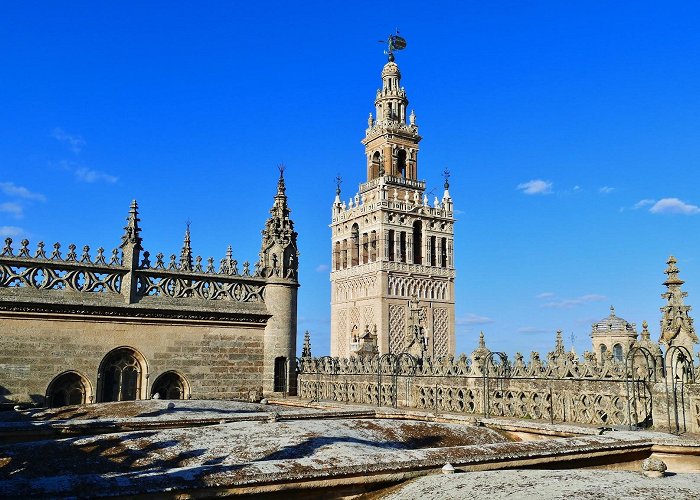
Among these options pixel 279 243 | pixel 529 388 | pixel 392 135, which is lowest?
pixel 529 388

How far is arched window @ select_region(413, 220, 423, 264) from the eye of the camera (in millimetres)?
74250

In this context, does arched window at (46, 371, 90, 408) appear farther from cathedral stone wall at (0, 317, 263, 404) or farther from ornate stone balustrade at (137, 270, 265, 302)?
ornate stone balustrade at (137, 270, 265, 302)

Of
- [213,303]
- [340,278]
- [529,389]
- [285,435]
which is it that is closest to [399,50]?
[340,278]

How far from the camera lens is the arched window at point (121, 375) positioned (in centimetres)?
1864

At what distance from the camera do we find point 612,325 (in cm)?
4931

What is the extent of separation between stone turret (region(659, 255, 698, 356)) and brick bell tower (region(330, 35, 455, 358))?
186 feet

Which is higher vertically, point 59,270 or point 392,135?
point 392,135

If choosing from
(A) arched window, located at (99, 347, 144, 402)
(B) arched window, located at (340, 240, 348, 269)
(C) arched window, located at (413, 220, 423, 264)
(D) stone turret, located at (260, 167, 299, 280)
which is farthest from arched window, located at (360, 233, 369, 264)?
(A) arched window, located at (99, 347, 144, 402)

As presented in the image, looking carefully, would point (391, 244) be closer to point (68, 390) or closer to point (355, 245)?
point (355, 245)

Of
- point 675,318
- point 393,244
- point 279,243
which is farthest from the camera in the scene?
point 393,244

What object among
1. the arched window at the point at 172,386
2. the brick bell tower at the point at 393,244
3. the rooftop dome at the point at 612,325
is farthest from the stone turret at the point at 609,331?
the arched window at the point at 172,386

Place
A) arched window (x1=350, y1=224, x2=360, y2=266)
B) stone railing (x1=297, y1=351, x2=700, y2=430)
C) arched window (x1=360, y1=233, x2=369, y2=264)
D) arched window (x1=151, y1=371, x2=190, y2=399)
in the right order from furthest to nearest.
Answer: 1. arched window (x1=350, y1=224, x2=360, y2=266)
2. arched window (x1=360, y1=233, x2=369, y2=264)
3. arched window (x1=151, y1=371, x2=190, y2=399)
4. stone railing (x1=297, y1=351, x2=700, y2=430)

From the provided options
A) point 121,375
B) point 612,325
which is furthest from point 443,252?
point 121,375

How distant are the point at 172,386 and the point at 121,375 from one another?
1.58 m
